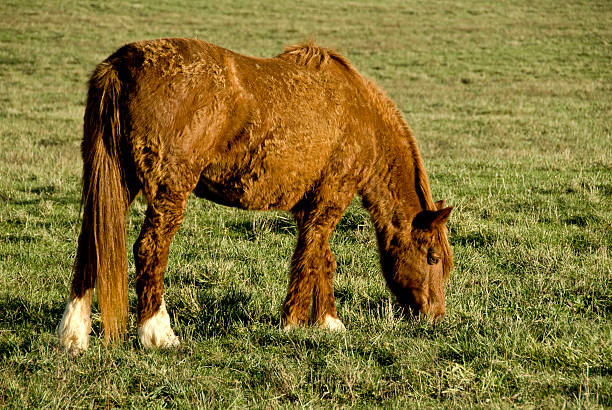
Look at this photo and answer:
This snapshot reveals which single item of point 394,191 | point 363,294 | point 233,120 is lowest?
point 363,294

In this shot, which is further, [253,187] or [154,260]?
[253,187]

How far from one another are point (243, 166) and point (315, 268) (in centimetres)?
106

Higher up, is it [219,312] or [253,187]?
[253,187]

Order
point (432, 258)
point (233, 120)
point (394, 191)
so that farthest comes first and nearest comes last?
point (394, 191)
point (432, 258)
point (233, 120)

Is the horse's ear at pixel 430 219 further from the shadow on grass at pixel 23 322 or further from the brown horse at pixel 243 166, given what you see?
the shadow on grass at pixel 23 322

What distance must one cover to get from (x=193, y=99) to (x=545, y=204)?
18.1 feet

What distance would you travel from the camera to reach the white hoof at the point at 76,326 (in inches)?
161

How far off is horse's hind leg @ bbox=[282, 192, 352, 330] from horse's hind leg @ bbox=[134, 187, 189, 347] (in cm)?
100

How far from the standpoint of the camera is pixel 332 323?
15.7ft

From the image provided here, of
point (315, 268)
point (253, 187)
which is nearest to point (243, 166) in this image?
point (253, 187)

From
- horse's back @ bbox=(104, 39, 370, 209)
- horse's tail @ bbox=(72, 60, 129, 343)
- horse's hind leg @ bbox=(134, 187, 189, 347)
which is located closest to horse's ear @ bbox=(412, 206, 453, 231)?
horse's back @ bbox=(104, 39, 370, 209)

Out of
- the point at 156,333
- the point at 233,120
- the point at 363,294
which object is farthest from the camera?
the point at 363,294

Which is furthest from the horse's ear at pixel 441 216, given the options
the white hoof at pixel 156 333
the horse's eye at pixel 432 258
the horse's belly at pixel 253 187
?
the white hoof at pixel 156 333

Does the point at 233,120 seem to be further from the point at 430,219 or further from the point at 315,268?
the point at 430,219
